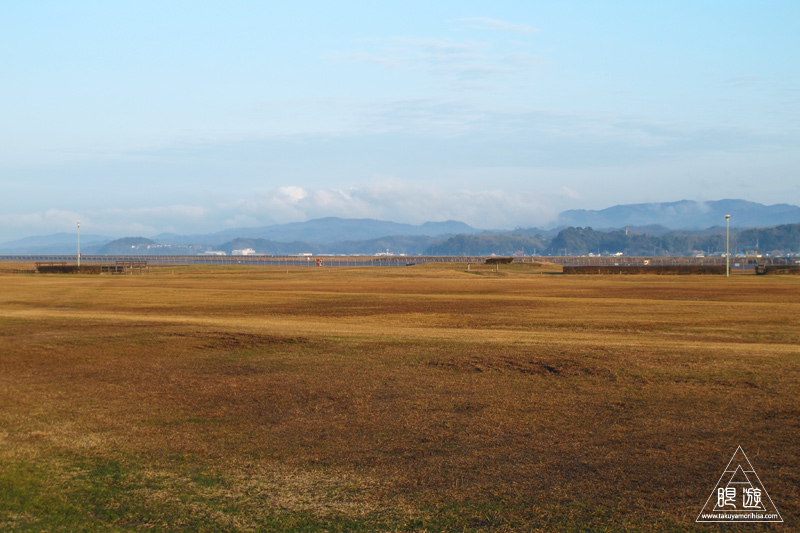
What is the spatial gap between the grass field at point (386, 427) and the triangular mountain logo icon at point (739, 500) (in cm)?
13

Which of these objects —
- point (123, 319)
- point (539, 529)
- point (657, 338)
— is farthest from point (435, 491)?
point (123, 319)

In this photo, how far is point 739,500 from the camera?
714cm

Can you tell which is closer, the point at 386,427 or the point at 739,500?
the point at 739,500

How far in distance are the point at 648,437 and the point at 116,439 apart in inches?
289

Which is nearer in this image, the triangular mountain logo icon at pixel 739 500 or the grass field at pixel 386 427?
the triangular mountain logo icon at pixel 739 500

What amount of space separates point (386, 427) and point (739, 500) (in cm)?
475

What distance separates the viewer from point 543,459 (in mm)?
8461

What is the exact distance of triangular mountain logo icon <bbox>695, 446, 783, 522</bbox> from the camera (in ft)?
22.1

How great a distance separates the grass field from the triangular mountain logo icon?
13 cm

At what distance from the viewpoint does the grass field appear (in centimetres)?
691

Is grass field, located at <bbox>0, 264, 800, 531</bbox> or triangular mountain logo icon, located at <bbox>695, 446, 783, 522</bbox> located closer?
triangular mountain logo icon, located at <bbox>695, 446, 783, 522</bbox>

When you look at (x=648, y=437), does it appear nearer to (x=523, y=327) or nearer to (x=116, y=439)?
(x=116, y=439)

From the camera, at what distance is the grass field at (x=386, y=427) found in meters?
6.91

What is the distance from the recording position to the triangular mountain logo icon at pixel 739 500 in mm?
6723
